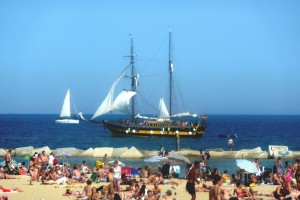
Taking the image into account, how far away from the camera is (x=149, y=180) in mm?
25578

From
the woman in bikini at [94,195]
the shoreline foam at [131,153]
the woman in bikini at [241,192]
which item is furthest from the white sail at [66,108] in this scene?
the woman in bikini at [241,192]

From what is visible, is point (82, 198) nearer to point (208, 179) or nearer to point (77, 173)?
point (77, 173)

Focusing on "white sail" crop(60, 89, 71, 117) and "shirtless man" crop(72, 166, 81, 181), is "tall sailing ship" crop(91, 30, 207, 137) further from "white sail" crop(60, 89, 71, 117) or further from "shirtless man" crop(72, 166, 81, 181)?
"shirtless man" crop(72, 166, 81, 181)

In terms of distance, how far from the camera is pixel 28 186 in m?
24.9

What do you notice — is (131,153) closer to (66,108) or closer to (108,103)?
(108,103)

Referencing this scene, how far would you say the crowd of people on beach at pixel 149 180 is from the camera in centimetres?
2009

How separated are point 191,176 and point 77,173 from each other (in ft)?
33.9

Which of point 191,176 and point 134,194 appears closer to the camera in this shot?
point 191,176

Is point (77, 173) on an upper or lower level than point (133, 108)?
lower

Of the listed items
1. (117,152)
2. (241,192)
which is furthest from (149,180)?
(117,152)

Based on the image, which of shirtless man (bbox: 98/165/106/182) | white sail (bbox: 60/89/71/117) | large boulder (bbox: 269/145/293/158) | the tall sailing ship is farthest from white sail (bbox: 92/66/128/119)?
shirtless man (bbox: 98/165/106/182)

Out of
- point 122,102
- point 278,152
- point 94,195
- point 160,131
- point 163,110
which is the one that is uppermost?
point 122,102

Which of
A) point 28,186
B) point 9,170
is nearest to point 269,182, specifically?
point 28,186

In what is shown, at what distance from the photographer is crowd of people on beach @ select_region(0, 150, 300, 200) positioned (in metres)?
20.1
